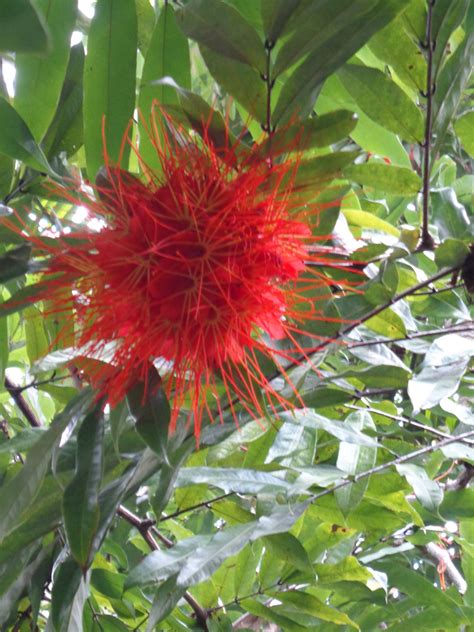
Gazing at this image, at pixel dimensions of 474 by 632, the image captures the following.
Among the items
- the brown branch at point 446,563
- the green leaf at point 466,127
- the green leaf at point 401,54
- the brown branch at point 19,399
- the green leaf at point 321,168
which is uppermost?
the green leaf at point 401,54

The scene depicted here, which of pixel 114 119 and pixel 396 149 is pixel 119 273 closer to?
pixel 114 119

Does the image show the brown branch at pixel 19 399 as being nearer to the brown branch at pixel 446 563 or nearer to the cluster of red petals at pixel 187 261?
the cluster of red petals at pixel 187 261

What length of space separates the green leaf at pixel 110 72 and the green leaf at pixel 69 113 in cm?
15

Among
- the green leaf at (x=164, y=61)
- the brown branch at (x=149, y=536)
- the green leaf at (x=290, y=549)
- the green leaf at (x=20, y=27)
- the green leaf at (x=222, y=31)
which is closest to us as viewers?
the green leaf at (x=20, y=27)

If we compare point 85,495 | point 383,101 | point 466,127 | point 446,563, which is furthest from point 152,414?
point 446,563

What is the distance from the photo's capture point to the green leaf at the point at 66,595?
791mm

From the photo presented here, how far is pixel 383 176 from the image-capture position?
2.74ft

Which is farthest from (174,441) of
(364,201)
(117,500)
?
(364,201)

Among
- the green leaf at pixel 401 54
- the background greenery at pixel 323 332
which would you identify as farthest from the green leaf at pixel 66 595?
the green leaf at pixel 401 54

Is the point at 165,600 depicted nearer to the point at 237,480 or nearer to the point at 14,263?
the point at 237,480

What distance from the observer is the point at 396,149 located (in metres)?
0.90

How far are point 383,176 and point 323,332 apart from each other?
0.19 metres

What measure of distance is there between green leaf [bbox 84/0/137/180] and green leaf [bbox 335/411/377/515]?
1.81 ft

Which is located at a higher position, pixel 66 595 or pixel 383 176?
pixel 383 176
